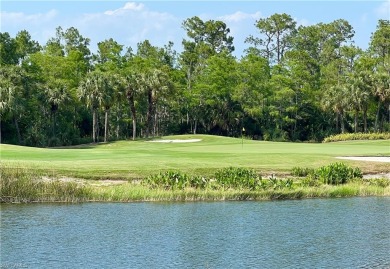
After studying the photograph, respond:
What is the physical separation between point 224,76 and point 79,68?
76.7 ft

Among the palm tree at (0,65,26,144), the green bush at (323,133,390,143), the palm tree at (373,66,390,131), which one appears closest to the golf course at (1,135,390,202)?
the palm tree at (0,65,26,144)

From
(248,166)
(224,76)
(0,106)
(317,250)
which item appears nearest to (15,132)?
(0,106)

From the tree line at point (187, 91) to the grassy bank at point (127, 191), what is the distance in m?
48.3

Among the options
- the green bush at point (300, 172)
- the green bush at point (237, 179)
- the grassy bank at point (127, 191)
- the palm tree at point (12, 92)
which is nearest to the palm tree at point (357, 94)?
the palm tree at point (12, 92)

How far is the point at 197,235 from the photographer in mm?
21609

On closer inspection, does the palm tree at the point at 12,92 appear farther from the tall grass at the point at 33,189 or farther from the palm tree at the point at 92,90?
the tall grass at the point at 33,189

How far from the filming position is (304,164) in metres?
40.1

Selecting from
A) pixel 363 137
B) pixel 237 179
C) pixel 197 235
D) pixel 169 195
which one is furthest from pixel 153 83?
pixel 197 235

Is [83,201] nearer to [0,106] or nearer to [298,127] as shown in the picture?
[0,106]

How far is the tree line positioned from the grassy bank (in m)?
48.3

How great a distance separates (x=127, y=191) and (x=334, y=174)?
1182 centimetres

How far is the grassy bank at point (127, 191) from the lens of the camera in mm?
28531

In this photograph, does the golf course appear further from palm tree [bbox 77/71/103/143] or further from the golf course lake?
palm tree [bbox 77/71/103/143]

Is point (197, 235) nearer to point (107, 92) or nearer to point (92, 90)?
point (107, 92)
